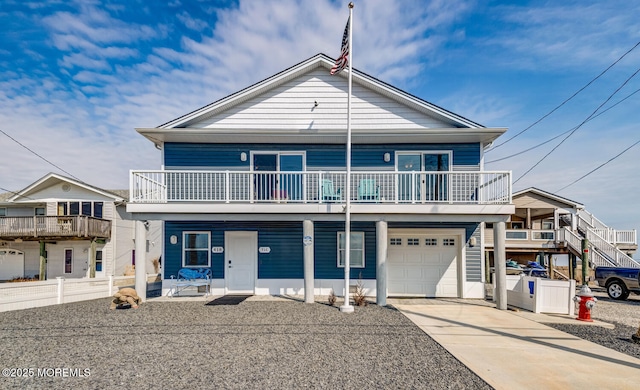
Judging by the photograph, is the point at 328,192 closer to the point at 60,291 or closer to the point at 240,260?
the point at 240,260

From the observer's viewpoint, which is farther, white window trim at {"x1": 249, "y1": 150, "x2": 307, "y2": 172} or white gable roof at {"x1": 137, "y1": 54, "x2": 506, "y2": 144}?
white gable roof at {"x1": 137, "y1": 54, "x2": 506, "y2": 144}

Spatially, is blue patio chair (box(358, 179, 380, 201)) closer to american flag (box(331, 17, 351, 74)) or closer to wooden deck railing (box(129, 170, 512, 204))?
wooden deck railing (box(129, 170, 512, 204))

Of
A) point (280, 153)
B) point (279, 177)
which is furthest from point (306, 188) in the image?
point (280, 153)

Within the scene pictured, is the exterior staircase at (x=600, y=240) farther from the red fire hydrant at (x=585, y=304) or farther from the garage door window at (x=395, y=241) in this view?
the garage door window at (x=395, y=241)

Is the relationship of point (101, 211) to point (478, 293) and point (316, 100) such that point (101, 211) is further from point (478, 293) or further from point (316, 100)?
point (478, 293)

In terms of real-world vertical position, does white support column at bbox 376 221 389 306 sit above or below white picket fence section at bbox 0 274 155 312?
above

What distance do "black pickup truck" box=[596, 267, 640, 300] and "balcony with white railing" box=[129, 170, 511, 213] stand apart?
6.40 m

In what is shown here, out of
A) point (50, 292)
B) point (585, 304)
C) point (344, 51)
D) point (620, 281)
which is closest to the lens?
point (585, 304)

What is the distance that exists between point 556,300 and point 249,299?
8609mm

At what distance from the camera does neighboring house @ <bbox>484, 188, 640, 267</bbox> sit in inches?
648

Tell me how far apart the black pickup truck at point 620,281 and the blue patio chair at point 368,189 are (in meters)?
9.57

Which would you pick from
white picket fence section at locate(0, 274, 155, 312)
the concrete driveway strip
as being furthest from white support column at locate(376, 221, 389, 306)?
white picket fence section at locate(0, 274, 155, 312)

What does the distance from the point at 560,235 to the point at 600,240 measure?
1.97 meters

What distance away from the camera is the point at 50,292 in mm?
9922
